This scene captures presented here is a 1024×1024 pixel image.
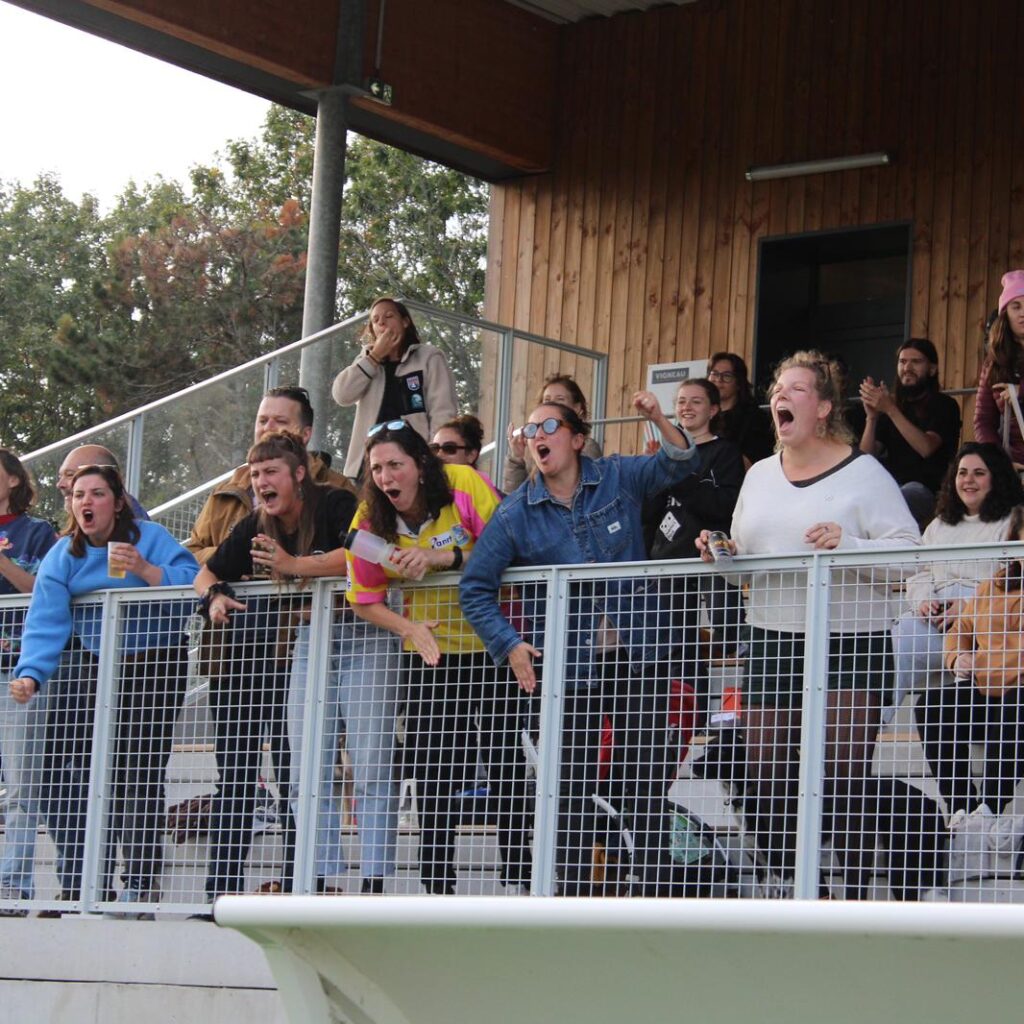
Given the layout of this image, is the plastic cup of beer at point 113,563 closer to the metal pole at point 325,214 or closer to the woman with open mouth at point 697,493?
the woman with open mouth at point 697,493

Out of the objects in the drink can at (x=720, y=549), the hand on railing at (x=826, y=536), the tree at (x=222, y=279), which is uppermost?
the tree at (x=222, y=279)

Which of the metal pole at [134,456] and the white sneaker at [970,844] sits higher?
the metal pole at [134,456]

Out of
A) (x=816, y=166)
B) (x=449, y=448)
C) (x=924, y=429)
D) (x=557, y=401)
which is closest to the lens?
(x=557, y=401)

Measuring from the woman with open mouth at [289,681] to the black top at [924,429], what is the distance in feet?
11.4

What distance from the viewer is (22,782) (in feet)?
24.0

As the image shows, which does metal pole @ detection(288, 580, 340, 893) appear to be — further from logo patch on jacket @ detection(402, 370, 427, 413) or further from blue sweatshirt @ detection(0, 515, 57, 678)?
logo patch on jacket @ detection(402, 370, 427, 413)

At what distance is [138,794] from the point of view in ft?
23.0

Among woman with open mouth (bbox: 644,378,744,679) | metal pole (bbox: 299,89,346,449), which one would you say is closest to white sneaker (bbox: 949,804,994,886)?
woman with open mouth (bbox: 644,378,744,679)

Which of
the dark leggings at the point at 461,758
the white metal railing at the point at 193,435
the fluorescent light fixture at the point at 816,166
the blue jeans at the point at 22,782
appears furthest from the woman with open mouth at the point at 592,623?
the fluorescent light fixture at the point at 816,166

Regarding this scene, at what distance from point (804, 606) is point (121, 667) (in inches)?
114

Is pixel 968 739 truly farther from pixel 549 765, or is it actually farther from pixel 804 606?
pixel 549 765

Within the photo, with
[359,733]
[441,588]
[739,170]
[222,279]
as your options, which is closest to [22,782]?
[359,733]

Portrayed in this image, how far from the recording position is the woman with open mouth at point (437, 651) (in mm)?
6152

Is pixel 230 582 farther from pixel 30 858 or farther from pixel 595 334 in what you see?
pixel 595 334
